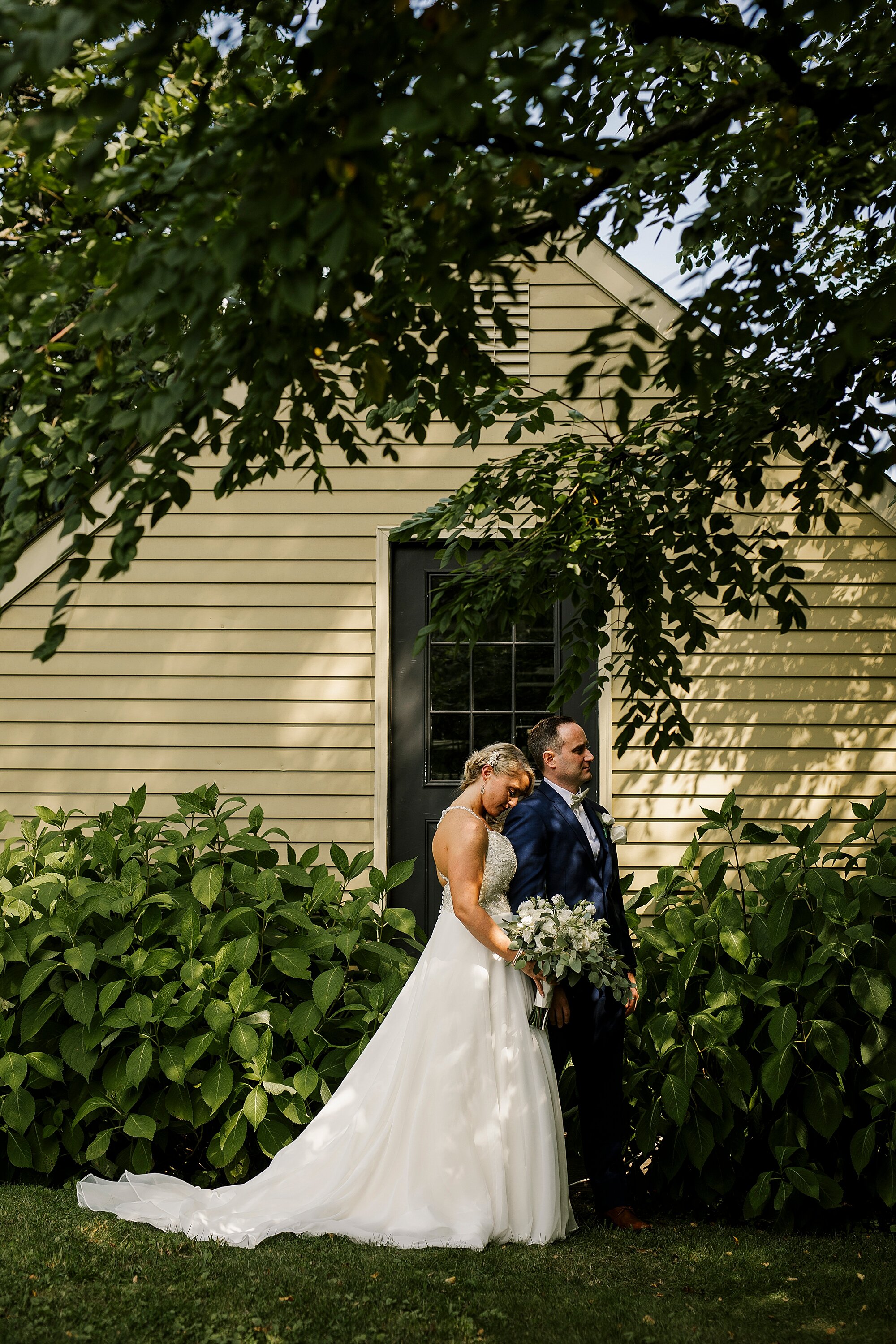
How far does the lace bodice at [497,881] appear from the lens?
4.53 m

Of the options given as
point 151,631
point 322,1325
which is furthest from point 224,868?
point 322,1325

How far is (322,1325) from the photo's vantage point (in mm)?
3367

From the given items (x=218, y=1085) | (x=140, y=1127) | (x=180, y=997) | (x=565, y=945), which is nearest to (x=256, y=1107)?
(x=218, y=1085)

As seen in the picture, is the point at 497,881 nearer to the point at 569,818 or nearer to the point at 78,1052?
the point at 569,818

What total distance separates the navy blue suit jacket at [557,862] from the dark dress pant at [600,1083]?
241mm

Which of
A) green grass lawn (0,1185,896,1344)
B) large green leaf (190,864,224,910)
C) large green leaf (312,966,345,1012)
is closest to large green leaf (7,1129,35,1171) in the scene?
green grass lawn (0,1185,896,1344)

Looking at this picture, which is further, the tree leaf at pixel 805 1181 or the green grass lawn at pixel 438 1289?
the tree leaf at pixel 805 1181

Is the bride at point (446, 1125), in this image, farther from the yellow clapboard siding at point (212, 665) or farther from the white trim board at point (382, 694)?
the yellow clapboard siding at point (212, 665)

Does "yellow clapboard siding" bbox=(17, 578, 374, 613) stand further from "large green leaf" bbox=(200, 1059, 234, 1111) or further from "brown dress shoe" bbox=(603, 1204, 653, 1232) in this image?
"brown dress shoe" bbox=(603, 1204, 653, 1232)

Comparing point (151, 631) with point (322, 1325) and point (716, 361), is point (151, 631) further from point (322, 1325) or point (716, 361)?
point (716, 361)

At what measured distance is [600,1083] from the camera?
14.6ft

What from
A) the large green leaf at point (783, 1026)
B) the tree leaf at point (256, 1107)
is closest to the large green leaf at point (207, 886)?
the tree leaf at point (256, 1107)

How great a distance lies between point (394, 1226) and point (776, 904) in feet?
6.63

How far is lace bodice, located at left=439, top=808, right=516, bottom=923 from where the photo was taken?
14.9 ft
